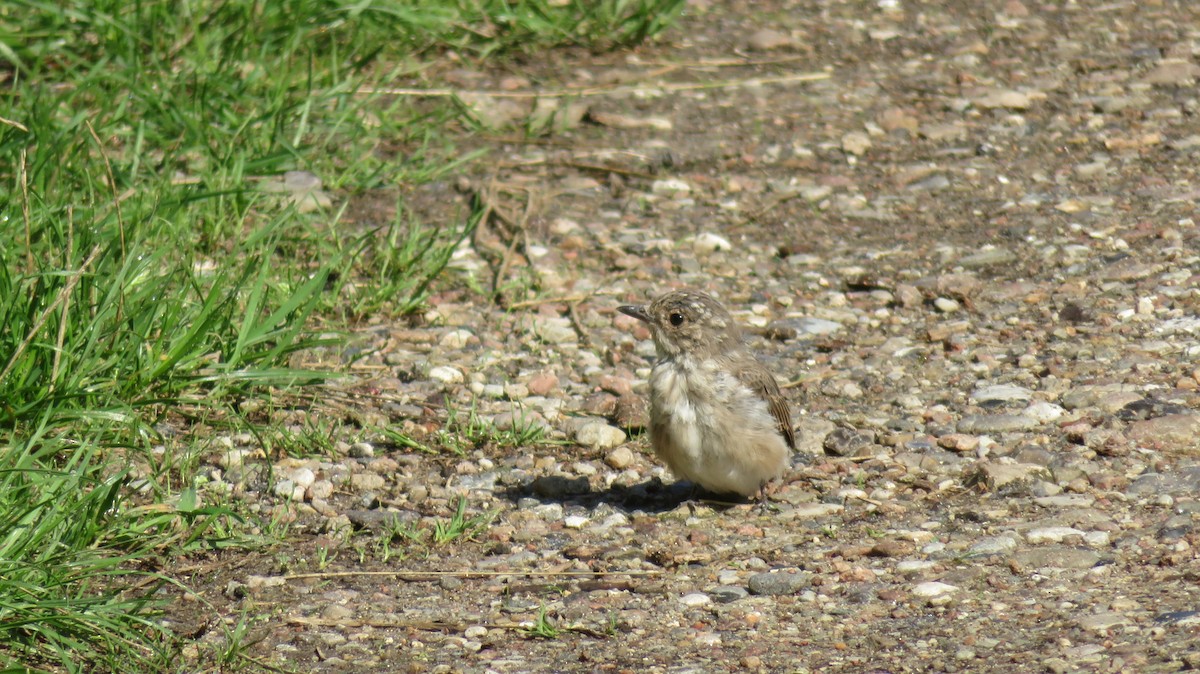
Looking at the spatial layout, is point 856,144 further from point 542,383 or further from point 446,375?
point 446,375

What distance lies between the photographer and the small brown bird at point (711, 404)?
5.75 m

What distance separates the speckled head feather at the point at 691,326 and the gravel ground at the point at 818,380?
0.49m

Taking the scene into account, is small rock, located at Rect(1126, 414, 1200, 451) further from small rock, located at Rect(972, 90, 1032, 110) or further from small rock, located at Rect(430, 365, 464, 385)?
small rock, located at Rect(972, 90, 1032, 110)

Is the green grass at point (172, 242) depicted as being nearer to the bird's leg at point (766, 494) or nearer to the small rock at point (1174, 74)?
the bird's leg at point (766, 494)

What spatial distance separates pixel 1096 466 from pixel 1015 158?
362cm

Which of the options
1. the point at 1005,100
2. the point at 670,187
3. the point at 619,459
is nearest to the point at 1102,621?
the point at 619,459

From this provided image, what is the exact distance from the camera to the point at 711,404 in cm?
591

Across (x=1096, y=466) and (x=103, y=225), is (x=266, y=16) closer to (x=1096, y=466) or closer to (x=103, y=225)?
(x=103, y=225)

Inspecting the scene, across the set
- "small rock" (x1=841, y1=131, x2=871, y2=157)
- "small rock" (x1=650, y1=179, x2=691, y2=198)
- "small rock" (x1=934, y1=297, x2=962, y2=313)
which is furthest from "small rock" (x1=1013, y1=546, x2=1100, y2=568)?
"small rock" (x1=841, y1=131, x2=871, y2=157)

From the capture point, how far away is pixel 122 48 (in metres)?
8.30

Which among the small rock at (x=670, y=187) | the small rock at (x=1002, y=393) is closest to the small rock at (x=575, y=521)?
the small rock at (x=1002, y=393)

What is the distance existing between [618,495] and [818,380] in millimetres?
1358

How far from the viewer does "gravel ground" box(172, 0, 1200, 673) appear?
4.77 metres

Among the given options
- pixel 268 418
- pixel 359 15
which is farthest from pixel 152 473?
pixel 359 15
